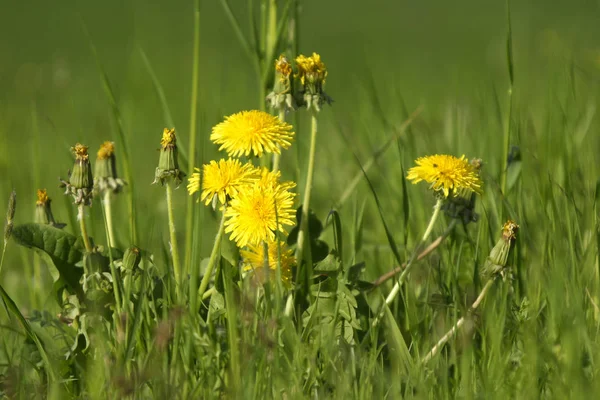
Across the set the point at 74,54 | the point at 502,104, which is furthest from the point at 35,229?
the point at 74,54

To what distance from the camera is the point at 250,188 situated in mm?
1719

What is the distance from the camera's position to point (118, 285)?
1739 mm

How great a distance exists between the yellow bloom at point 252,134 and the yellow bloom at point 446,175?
0.32 metres

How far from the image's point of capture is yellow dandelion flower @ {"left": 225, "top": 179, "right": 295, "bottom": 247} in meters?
1.66

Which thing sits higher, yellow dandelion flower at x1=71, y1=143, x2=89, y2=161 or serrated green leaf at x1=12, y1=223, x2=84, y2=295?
yellow dandelion flower at x1=71, y1=143, x2=89, y2=161

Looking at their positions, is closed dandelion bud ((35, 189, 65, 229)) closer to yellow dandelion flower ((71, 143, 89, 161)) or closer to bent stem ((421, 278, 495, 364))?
yellow dandelion flower ((71, 143, 89, 161))

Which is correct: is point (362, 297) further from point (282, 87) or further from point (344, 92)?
point (344, 92)

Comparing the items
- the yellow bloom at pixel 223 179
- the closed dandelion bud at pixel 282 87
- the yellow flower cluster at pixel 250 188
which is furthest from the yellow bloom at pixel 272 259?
the closed dandelion bud at pixel 282 87

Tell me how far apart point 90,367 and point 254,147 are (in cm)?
59

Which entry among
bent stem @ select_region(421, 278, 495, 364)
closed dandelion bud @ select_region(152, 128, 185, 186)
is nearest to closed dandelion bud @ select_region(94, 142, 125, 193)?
closed dandelion bud @ select_region(152, 128, 185, 186)

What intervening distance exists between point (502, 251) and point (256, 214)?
1.81ft

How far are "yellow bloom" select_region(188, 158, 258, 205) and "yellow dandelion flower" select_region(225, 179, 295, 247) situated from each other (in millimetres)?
27

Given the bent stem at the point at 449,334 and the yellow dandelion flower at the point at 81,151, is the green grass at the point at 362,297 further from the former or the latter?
the yellow dandelion flower at the point at 81,151

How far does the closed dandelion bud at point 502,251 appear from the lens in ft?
5.63
